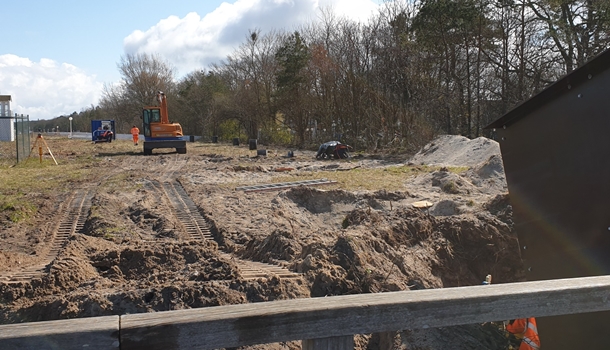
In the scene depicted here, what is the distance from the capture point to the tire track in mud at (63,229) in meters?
6.58

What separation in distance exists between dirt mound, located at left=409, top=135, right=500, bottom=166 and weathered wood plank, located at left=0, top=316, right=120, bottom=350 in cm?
1617

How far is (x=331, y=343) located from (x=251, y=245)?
254 inches

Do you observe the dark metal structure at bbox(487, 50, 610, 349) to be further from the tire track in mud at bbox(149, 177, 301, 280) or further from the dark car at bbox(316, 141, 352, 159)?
the dark car at bbox(316, 141, 352, 159)

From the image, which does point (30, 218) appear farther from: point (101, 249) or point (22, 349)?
point (22, 349)

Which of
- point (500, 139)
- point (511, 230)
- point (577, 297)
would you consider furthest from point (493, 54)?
point (577, 297)

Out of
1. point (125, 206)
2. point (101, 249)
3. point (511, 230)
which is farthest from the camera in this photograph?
point (125, 206)

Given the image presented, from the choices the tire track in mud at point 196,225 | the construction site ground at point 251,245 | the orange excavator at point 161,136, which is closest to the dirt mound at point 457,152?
the construction site ground at point 251,245

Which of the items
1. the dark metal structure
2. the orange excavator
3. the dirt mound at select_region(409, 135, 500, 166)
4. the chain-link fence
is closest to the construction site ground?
the dark metal structure

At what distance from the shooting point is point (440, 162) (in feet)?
61.7

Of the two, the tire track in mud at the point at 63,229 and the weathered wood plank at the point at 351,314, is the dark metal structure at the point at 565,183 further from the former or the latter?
the tire track in mud at the point at 63,229

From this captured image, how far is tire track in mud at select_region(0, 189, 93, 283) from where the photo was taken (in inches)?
259

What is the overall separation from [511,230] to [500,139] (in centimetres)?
538

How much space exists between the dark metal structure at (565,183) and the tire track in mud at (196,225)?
315cm

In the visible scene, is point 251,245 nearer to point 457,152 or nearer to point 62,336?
point 62,336
